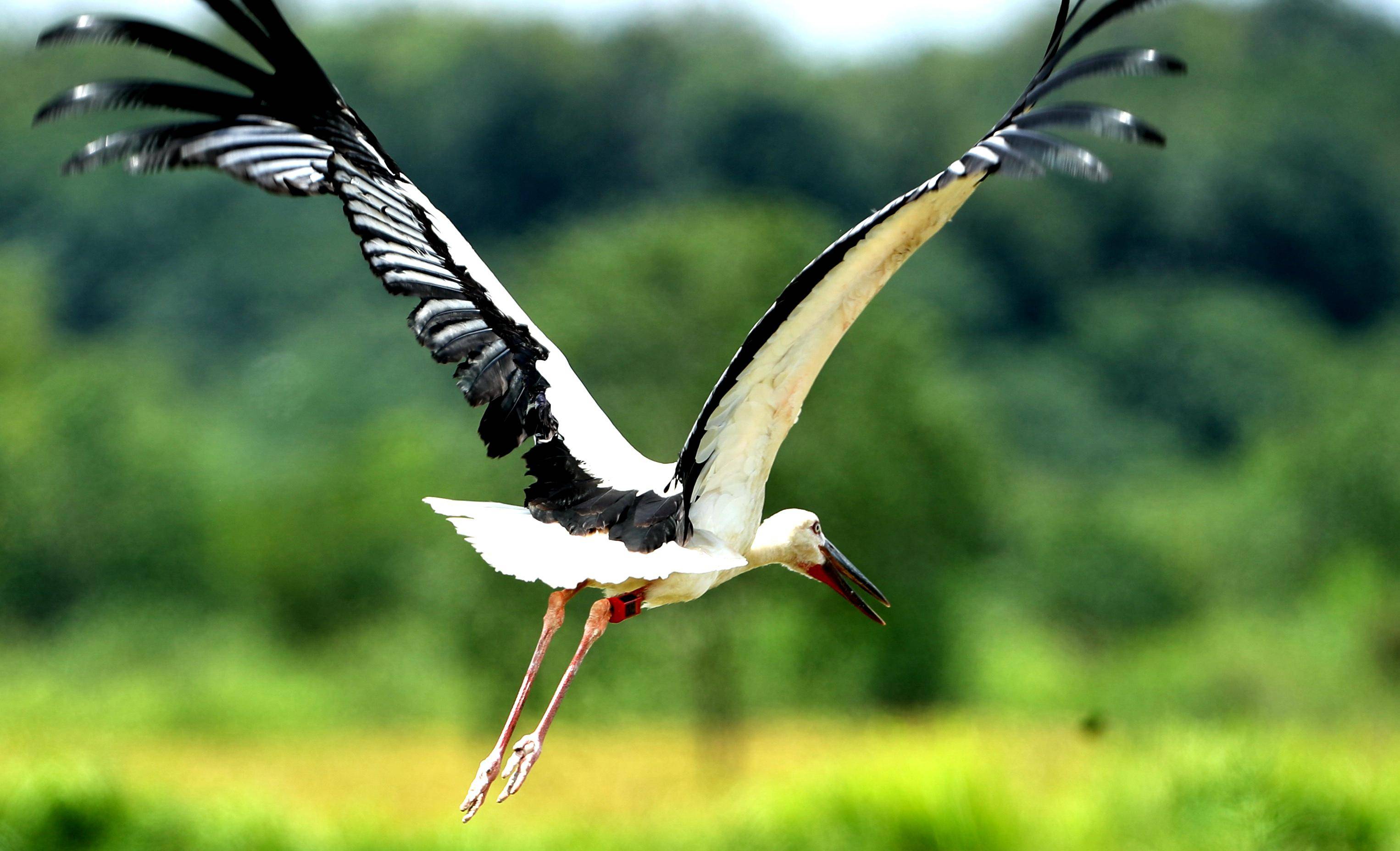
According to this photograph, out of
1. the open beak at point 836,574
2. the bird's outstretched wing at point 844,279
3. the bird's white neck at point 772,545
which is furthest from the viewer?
the open beak at point 836,574

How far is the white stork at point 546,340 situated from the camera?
4.75 m

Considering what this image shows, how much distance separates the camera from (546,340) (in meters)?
6.19

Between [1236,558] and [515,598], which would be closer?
[515,598]

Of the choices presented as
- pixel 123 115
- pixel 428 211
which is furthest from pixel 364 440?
pixel 428 211

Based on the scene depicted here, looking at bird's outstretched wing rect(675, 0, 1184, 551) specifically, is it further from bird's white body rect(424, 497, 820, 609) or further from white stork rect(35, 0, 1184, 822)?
bird's white body rect(424, 497, 820, 609)

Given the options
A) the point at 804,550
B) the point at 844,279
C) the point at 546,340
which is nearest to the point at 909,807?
the point at 804,550

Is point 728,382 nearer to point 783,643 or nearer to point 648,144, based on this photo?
point 783,643

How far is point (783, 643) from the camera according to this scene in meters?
30.0

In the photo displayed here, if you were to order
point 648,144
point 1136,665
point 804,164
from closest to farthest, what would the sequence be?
point 1136,665, point 804,164, point 648,144

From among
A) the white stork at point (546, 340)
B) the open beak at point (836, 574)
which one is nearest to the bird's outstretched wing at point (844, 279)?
the white stork at point (546, 340)

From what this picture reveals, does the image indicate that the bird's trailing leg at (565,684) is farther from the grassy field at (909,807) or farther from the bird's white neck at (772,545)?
the grassy field at (909,807)

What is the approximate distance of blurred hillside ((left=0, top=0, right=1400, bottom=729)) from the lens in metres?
28.3

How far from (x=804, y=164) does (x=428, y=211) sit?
63965 millimetres

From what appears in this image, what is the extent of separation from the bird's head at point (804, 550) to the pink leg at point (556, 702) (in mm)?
707
